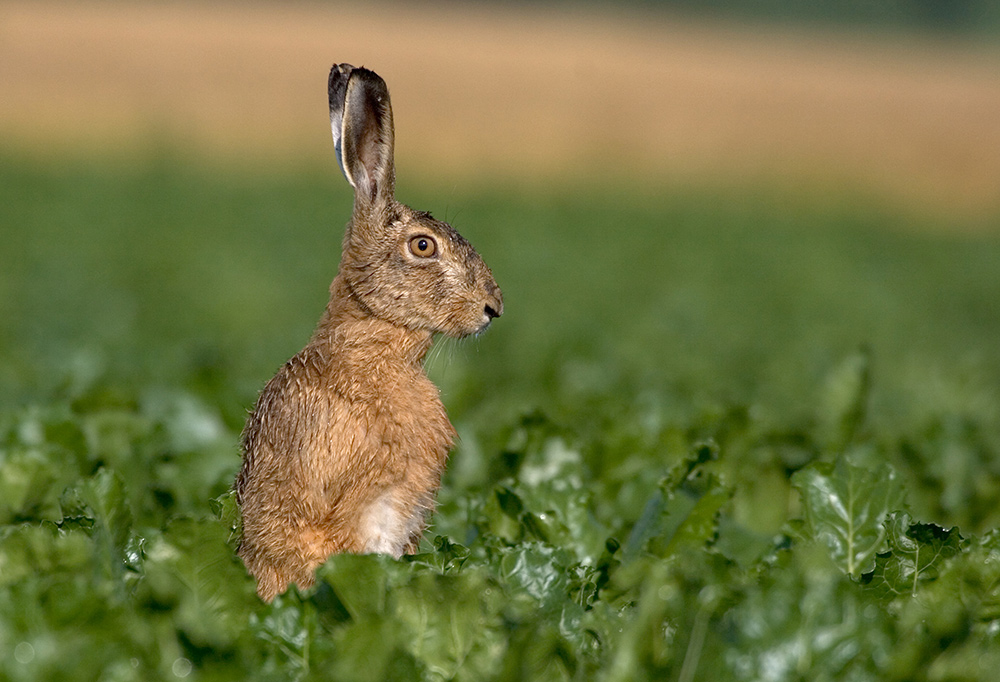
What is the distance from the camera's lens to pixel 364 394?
314 cm

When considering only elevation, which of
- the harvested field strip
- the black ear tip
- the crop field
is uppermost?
the black ear tip

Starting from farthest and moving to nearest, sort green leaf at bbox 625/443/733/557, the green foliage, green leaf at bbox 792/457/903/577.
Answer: green leaf at bbox 625/443/733/557
green leaf at bbox 792/457/903/577
the green foliage

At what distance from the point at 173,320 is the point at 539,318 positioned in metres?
3.27

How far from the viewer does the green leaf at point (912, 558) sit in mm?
3232

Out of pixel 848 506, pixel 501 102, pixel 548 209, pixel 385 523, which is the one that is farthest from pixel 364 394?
pixel 501 102

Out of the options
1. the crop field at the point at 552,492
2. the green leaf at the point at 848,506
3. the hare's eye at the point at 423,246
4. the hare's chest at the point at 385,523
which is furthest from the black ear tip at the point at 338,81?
the green leaf at the point at 848,506

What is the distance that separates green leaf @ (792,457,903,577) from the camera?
3.53 meters

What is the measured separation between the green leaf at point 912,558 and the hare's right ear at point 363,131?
1.66 m

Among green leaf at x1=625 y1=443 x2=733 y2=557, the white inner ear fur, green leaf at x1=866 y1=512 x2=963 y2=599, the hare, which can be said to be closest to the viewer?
the hare

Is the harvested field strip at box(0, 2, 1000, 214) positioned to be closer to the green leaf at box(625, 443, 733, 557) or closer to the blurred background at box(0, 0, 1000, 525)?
the blurred background at box(0, 0, 1000, 525)

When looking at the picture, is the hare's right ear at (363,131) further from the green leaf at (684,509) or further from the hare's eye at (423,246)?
the green leaf at (684,509)

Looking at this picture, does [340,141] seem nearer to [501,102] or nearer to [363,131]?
[363,131]

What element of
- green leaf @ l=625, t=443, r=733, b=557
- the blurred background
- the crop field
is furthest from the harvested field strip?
green leaf @ l=625, t=443, r=733, b=557

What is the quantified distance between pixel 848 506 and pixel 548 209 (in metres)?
19.9
